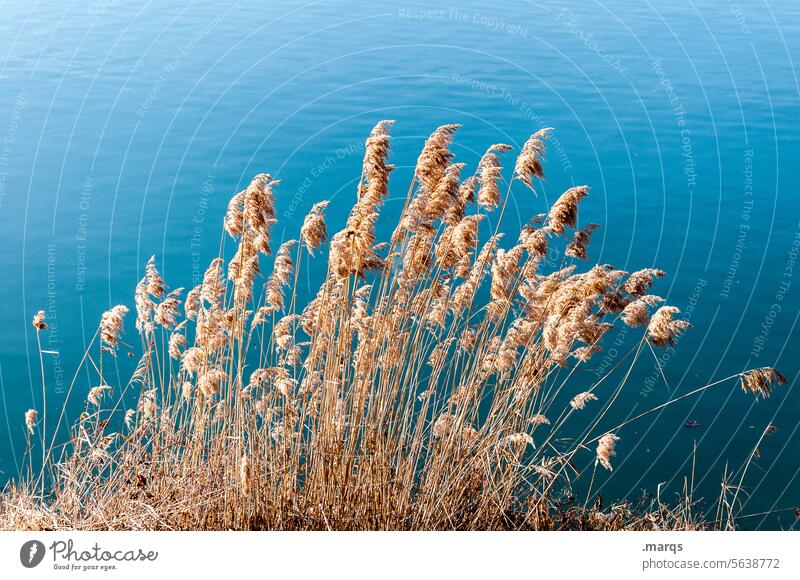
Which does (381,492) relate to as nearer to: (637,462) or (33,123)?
(637,462)

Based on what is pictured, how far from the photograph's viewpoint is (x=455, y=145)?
12.2 metres

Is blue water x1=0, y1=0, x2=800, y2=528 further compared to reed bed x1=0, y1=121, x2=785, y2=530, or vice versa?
blue water x1=0, y1=0, x2=800, y2=528

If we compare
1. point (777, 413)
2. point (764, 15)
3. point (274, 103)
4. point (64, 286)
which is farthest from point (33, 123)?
point (764, 15)

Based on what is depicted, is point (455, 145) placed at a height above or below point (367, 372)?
below

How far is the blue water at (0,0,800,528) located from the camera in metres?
8.03

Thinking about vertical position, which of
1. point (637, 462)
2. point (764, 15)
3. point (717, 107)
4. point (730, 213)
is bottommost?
point (637, 462)

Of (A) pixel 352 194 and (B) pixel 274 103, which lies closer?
(A) pixel 352 194

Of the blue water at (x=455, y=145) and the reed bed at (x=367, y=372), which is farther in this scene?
the blue water at (x=455, y=145)

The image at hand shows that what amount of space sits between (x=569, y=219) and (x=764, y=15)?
1816 centimetres

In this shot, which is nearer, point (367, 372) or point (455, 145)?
point (367, 372)

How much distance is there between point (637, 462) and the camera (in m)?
7.09

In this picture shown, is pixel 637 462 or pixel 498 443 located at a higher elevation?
pixel 498 443

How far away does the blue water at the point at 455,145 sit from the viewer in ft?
26.3

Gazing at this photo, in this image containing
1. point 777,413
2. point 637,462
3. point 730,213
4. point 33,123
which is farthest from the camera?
point 33,123
